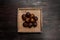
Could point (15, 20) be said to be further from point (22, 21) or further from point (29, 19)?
point (29, 19)

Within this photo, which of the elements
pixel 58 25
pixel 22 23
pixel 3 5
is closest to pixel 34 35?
pixel 22 23

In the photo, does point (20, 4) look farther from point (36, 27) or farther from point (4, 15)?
point (36, 27)

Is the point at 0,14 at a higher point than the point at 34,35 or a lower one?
higher

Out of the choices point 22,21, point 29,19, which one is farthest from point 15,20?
point 29,19
